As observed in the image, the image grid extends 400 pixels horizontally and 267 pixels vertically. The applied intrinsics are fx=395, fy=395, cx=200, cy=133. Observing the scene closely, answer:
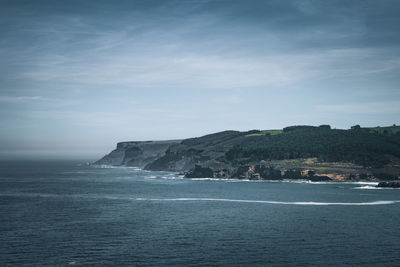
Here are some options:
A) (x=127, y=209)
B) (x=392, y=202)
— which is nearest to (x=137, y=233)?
(x=127, y=209)

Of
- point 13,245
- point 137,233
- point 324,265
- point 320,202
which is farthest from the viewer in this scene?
point 320,202

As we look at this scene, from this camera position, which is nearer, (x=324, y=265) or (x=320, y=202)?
(x=324, y=265)

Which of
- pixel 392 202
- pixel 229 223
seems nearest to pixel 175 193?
pixel 229 223

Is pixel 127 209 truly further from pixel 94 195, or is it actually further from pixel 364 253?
pixel 364 253

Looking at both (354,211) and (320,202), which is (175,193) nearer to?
(320,202)

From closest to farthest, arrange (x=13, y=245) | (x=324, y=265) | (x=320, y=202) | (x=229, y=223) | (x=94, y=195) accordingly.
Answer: (x=324, y=265) → (x=13, y=245) → (x=229, y=223) → (x=320, y=202) → (x=94, y=195)

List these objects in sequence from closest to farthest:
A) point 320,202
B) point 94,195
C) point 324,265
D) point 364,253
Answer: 1. point 324,265
2. point 364,253
3. point 320,202
4. point 94,195
